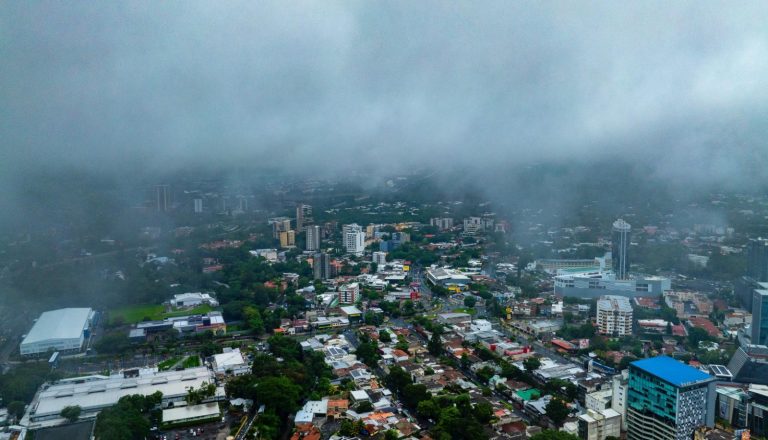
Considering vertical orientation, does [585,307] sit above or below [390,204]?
below

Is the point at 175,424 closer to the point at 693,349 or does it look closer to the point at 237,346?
the point at 237,346

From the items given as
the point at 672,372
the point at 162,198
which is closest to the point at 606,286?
the point at 672,372

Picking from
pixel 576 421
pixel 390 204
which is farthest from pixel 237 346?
pixel 390 204

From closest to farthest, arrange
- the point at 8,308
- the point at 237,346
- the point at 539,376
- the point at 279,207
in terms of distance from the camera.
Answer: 1. the point at 539,376
2. the point at 237,346
3. the point at 8,308
4. the point at 279,207

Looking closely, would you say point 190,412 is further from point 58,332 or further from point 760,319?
point 760,319

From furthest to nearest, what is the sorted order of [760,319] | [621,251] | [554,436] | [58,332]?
[621,251], [58,332], [760,319], [554,436]
